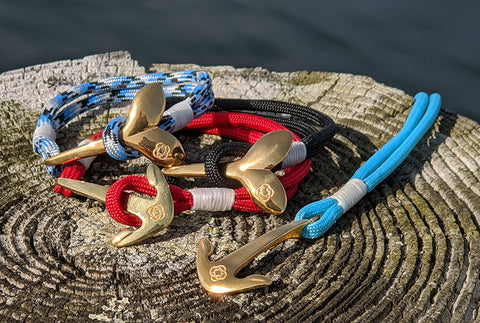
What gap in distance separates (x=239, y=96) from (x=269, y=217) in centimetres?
74

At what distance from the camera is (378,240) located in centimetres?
181

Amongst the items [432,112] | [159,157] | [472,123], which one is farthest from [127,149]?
[472,123]

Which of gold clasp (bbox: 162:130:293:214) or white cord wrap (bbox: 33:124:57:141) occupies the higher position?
gold clasp (bbox: 162:130:293:214)

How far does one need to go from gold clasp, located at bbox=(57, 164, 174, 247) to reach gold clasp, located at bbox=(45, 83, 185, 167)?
86mm

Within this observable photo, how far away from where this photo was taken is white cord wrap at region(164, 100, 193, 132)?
81.7 inches

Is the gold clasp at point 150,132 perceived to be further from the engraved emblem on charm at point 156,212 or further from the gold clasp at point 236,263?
the gold clasp at point 236,263

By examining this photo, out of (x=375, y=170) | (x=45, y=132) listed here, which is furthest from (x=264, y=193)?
(x=45, y=132)

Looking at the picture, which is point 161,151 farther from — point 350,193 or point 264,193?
point 350,193

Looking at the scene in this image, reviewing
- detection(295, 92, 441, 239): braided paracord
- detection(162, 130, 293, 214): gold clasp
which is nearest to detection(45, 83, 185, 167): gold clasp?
detection(162, 130, 293, 214): gold clasp

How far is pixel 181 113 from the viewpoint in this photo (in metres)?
2.09

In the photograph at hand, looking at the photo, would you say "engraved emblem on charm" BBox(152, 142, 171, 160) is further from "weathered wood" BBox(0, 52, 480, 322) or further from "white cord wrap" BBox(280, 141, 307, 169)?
"white cord wrap" BBox(280, 141, 307, 169)

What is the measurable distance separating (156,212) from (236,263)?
0.88 feet

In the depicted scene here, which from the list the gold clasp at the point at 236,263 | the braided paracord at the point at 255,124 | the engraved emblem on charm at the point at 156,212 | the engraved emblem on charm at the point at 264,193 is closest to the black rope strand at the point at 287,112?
the braided paracord at the point at 255,124

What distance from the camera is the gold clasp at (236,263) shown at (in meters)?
1.58
